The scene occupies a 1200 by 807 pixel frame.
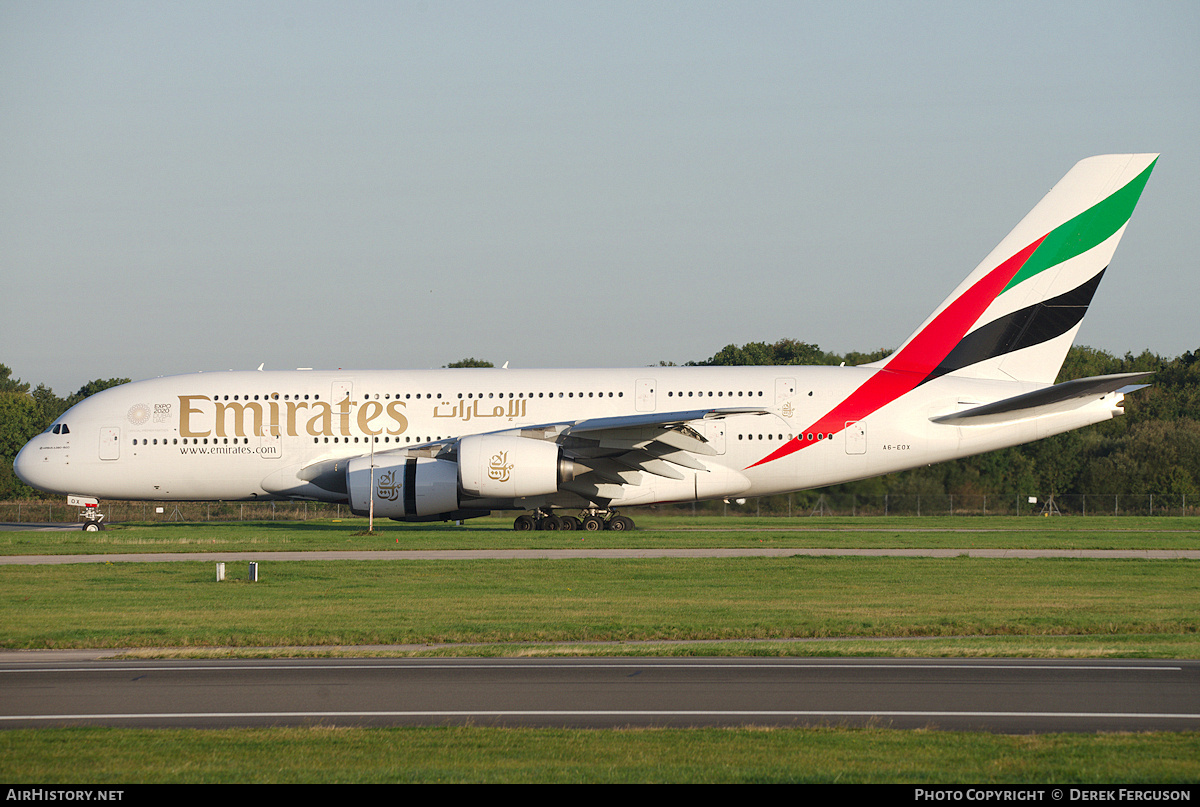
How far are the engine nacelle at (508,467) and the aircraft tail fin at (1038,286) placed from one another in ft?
32.8

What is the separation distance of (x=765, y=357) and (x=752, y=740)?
207 ft

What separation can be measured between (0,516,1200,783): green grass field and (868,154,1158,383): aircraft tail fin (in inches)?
189

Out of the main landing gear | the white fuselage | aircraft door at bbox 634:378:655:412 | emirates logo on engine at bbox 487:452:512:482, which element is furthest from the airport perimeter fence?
emirates logo on engine at bbox 487:452:512:482

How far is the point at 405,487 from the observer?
99.3 feet

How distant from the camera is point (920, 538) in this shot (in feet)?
92.8

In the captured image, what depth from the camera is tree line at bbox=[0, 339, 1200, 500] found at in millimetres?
48688

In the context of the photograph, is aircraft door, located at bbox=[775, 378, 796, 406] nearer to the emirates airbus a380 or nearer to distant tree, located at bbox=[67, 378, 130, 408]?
the emirates airbus a380

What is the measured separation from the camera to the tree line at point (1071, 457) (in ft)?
160

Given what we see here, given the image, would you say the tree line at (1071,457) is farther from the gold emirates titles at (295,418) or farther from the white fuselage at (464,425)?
the gold emirates titles at (295,418)

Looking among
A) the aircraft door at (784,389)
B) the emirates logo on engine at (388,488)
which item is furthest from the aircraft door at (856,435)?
the emirates logo on engine at (388,488)

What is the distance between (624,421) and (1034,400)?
10.3 m

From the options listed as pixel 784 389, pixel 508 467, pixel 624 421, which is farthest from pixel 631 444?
pixel 784 389

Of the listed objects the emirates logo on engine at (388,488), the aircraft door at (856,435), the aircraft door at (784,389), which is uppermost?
the aircraft door at (784,389)

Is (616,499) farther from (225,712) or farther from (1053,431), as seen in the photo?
(225,712)
